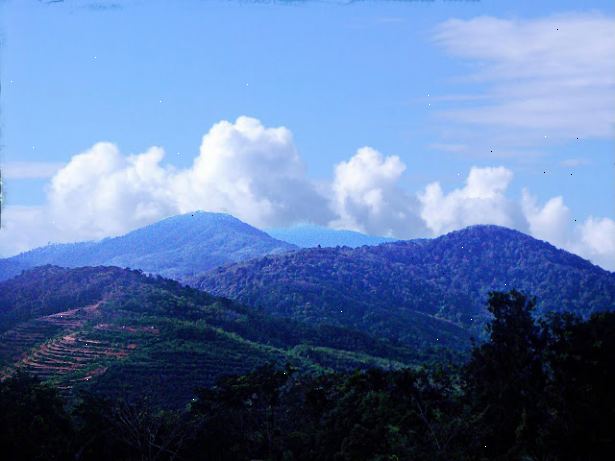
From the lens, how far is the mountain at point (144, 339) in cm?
5159

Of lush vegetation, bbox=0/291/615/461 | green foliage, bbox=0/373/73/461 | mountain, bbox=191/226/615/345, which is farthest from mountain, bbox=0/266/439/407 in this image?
mountain, bbox=191/226/615/345

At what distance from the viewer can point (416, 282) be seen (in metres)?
146

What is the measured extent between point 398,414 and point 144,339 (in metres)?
38.6

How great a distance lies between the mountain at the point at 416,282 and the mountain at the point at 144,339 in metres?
27.2

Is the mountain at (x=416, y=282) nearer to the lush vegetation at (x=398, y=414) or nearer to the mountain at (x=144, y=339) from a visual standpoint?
the mountain at (x=144, y=339)

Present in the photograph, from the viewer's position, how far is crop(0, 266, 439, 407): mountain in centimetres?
5159

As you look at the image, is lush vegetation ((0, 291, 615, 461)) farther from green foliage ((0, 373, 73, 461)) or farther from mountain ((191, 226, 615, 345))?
mountain ((191, 226, 615, 345))

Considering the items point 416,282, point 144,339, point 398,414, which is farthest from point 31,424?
point 416,282

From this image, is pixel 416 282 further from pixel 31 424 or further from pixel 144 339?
pixel 31 424

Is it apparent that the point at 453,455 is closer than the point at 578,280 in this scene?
Yes

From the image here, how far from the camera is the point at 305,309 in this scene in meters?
111

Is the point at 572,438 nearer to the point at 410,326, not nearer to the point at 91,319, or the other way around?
the point at 91,319

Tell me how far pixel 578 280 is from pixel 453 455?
441 feet

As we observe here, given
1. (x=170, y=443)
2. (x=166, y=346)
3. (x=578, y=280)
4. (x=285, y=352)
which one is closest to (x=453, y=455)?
(x=170, y=443)
